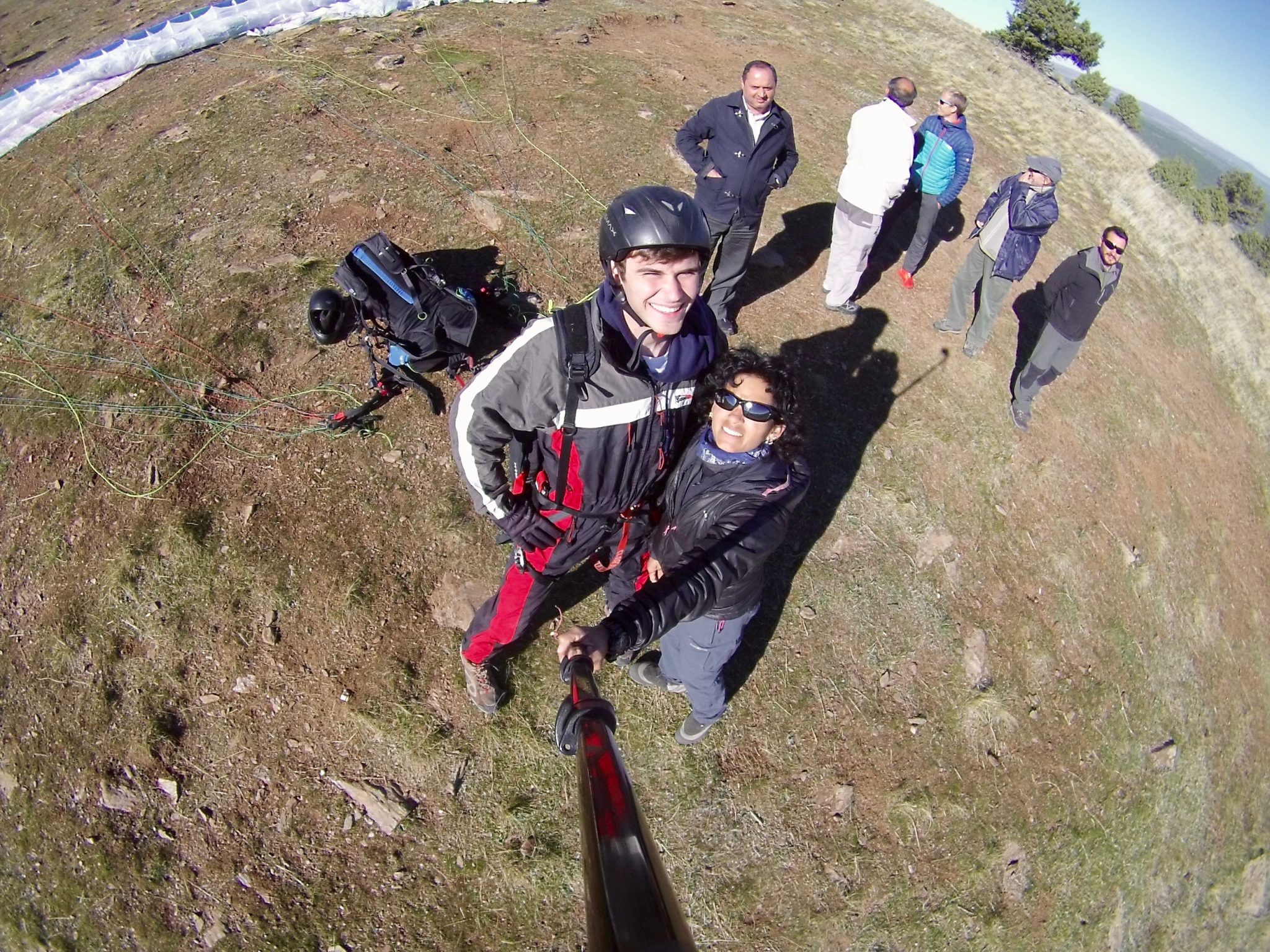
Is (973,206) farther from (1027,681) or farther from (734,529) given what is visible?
(734,529)

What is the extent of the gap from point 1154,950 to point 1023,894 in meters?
2.19

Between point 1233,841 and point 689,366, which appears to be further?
point 1233,841

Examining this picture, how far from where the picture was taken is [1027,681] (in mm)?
6605

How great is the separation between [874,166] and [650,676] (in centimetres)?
631

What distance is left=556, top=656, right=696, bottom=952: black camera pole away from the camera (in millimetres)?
1292

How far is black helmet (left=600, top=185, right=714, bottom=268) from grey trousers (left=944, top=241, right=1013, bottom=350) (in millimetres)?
6930

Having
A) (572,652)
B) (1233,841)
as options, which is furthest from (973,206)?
(572,652)

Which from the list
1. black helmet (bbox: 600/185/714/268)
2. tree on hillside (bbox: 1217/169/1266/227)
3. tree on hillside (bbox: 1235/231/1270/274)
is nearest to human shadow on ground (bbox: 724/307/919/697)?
black helmet (bbox: 600/185/714/268)

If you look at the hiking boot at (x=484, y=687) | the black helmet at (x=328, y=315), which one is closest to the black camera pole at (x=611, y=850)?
the hiking boot at (x=484, y=687)

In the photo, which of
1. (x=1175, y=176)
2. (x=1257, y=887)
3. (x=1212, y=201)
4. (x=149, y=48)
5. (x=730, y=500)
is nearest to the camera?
(x=730, y=500)

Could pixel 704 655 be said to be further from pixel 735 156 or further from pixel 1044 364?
pixel 1044 364

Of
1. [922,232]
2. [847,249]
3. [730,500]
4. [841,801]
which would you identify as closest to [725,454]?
[730,500]

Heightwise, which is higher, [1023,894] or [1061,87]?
[1061,87]

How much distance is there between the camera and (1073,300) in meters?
7.69
